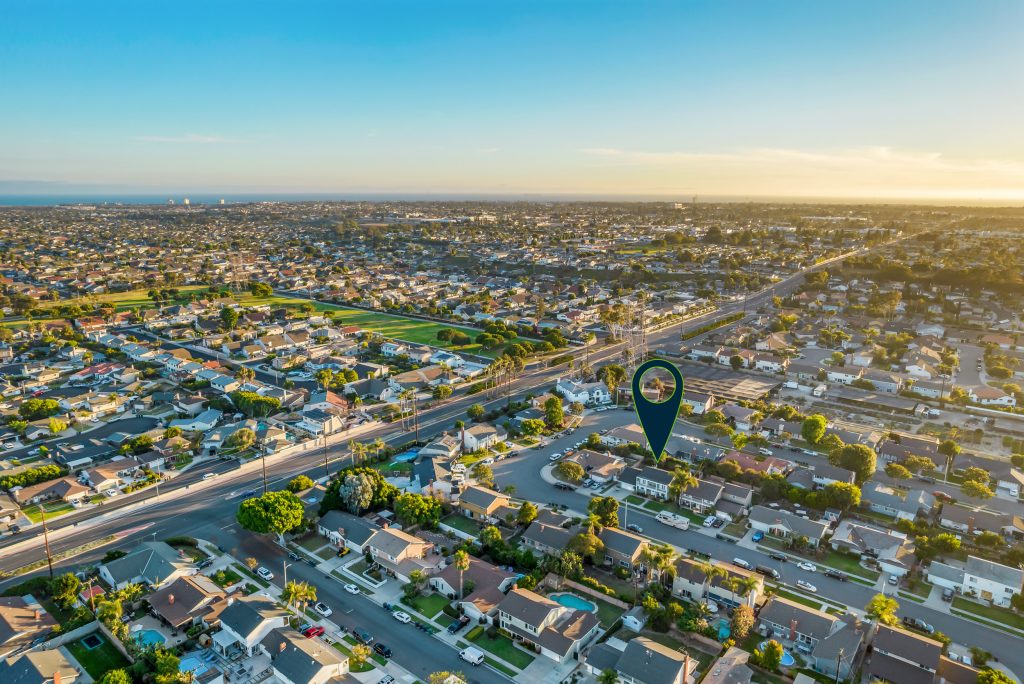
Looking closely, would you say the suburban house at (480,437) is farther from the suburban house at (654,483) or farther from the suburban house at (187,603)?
the suburban house at (187,603)

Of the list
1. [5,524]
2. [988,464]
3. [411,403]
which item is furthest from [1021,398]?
[5,524]

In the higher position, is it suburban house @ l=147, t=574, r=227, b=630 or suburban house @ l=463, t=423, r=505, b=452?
suburban house @ l=463, t=423, r=505, b=452

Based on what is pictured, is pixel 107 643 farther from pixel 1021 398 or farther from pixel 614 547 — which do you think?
pixel 1021 398

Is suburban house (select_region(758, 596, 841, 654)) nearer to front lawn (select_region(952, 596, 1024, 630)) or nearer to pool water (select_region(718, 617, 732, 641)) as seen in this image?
pool water (select_region(718, 617, 732, 641))

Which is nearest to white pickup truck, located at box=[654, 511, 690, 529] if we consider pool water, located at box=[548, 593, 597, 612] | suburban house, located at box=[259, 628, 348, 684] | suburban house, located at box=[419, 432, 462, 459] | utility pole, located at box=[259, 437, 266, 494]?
pool water, located at box=[548, 593, 597, 612]

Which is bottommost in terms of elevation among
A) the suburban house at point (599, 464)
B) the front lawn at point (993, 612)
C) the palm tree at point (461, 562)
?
the front lawn at point (993, 612)

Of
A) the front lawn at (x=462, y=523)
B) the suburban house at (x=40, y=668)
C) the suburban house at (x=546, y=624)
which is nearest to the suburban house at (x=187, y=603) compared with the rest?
the suburban house at (x=40, y=668)
